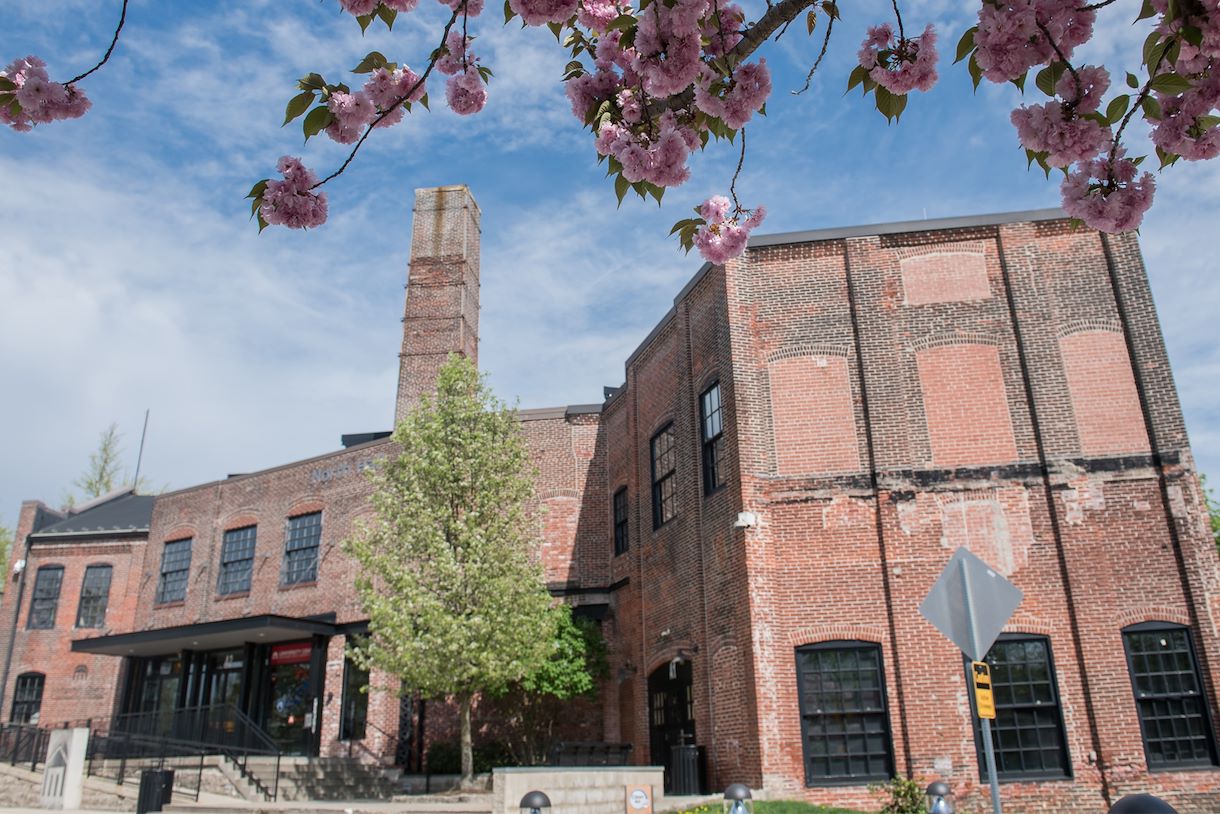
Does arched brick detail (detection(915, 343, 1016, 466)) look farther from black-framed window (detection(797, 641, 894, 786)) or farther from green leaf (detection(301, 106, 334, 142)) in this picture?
green leaf (detection(301, 106, 334, 142))

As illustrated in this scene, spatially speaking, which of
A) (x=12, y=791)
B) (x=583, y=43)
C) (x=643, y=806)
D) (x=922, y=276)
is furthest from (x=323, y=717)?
(x=583, y=43)

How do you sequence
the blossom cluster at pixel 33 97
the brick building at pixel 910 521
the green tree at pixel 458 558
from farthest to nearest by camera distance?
the green tree at pixel 458 558
the brick building at pixel 910 521
the blossom cluster at pixel 33 97

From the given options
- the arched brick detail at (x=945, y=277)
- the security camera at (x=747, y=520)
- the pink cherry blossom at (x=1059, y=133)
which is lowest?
the pink cherry blossom at (x=1059, y=133)

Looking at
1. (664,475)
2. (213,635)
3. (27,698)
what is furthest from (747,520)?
(27,698)

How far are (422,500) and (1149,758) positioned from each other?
14.0 meters

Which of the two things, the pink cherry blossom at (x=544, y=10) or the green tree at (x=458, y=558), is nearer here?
the pink cherry blossom at (x=544, y=10)

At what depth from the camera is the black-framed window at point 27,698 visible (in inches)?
1243

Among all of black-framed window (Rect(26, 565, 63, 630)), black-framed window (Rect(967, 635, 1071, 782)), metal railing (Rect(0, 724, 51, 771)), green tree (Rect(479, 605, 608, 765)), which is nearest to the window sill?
metal railing (Rect(0, 724, 51, 771))

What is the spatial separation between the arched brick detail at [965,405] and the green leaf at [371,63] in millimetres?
14184

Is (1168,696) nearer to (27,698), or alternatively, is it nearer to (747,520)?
(747,520)

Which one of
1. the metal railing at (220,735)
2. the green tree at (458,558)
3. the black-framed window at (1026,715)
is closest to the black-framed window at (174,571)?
the metal railing at (220,735)

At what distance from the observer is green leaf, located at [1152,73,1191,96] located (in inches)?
152

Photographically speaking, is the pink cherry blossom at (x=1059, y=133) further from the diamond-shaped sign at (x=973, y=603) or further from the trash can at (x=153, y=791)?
the trash can at (x=153, y=791)

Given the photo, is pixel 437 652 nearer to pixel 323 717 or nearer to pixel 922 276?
pixel 323 717
